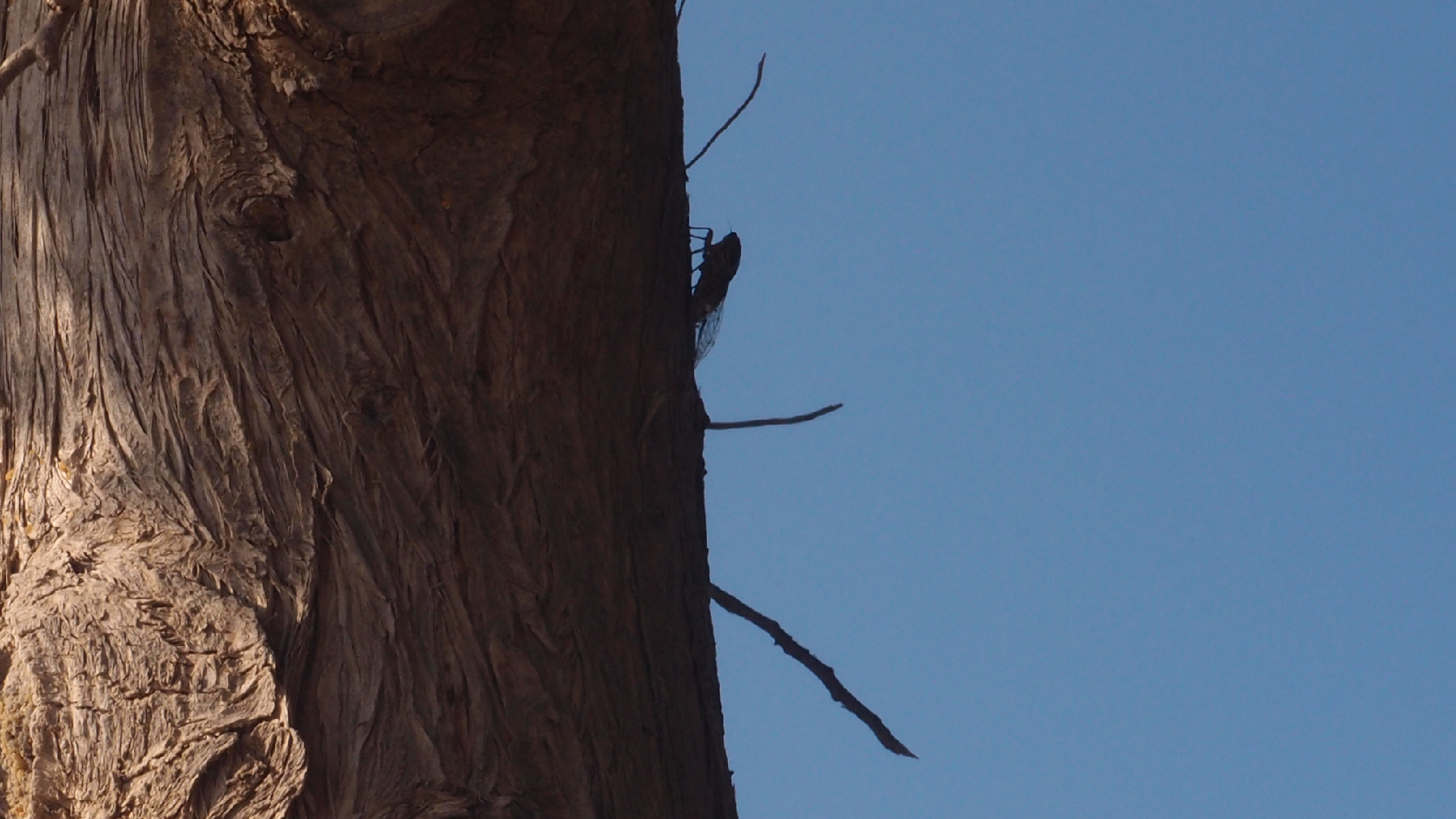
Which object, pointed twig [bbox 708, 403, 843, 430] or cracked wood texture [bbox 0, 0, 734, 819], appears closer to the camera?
cracked wood texture [bbox 0, 0, 734, 819]

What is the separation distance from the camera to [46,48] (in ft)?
5.25

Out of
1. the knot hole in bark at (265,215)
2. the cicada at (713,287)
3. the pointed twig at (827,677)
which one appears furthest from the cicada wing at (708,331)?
the knot hole in bark at (265,215)

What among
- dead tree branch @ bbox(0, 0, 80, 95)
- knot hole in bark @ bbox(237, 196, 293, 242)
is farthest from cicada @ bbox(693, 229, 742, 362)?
dead tree branch @ bbox(0, 0, 80, 95)

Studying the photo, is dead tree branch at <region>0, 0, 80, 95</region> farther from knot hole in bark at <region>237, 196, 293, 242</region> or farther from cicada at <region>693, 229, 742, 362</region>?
cicada at <region>693, 229, 742, 362</region>

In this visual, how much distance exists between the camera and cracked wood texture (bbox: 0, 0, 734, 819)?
1397 mm

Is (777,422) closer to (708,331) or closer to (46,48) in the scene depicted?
(708,331)

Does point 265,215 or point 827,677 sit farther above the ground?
point 265,215

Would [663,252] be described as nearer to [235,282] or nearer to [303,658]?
[235,282]

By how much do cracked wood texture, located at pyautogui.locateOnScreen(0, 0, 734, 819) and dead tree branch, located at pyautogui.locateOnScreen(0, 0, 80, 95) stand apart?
34mm

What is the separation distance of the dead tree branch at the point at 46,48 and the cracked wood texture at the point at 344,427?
34 millimetres

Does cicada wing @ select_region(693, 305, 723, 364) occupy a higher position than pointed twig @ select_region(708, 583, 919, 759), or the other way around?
cicada wing @ select_region(693, 305, 723, 364)

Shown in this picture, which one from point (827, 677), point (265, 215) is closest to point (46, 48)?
point (265, 215)

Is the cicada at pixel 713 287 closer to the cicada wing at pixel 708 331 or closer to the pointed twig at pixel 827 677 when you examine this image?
the cicada wing at pixel 708 331

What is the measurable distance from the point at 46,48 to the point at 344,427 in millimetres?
552
